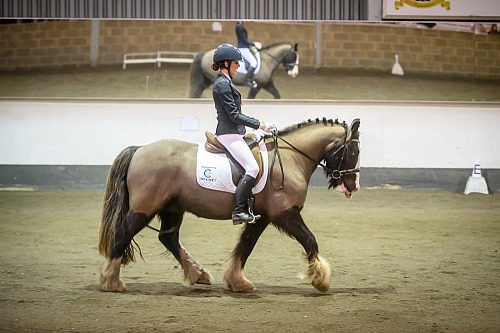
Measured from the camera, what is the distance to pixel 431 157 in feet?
48.0

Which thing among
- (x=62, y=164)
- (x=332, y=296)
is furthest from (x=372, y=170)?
(x=332, y=296)

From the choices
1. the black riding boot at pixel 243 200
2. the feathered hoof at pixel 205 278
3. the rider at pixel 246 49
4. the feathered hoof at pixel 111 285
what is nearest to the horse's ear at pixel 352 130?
the black riding boot at pixel 243 200

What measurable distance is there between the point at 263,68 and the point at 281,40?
2.01 feet

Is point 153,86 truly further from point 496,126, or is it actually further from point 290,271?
point 290,271

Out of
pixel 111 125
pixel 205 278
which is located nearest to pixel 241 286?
pixel 205 278

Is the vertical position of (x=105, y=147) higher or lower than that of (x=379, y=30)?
lower

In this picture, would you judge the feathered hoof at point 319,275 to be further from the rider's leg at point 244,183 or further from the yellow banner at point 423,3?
the yellow banner at point 423,3

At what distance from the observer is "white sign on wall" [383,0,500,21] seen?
14.4 metres

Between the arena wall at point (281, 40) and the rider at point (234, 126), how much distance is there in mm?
7673

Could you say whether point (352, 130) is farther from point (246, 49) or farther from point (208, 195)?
point (246, 49)

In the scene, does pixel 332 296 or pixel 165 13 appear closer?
pixel 332 296

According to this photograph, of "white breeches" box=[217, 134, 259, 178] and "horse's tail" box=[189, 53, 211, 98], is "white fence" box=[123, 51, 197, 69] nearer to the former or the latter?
"horse's tail" box=[189, 53, 211, 98]

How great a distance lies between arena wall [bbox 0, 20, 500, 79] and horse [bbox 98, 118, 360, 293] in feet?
24.9

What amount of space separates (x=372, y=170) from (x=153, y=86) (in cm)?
433
